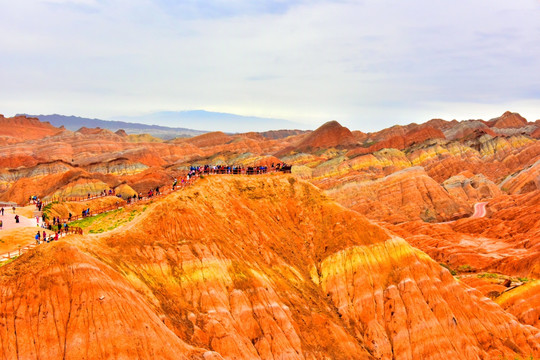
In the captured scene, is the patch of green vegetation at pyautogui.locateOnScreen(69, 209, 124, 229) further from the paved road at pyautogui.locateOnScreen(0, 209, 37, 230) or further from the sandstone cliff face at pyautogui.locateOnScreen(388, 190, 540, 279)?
the sandstone cliff face at pyautogui.locateOnScreen(388, 190, 540, 279)

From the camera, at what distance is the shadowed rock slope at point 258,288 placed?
3694cm

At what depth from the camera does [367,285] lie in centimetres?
6475

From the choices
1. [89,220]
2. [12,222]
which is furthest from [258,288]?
[12,222]

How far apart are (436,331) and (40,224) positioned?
48.5m

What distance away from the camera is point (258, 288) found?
179ft

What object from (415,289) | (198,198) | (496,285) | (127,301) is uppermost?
(198,198)

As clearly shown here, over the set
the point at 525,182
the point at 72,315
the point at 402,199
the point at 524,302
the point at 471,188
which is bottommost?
the point at 524,302

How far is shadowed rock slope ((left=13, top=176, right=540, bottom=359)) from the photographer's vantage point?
36938 millimetres

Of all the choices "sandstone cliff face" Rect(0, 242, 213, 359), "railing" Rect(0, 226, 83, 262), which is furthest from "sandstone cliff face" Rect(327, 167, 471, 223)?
"sandstone cliff face" Rect(0, 242, 213, 359)

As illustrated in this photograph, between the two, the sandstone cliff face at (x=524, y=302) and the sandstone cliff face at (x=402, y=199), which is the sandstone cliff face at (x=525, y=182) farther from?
the sandstone cliff face at (x=524, y=302)

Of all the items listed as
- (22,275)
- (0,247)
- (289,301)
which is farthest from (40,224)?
(289,301)

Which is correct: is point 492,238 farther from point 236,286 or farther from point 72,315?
point 72,315

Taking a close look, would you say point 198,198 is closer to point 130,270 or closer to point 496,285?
point 130,270

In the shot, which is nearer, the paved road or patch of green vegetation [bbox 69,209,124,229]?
patch of green vegetation [bbox 69,209,124,229]
